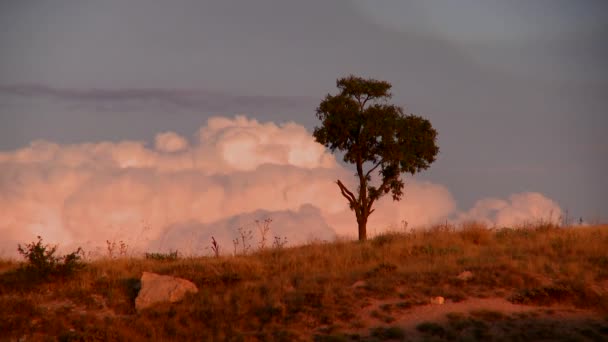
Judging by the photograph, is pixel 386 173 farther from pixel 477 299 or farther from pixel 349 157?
pixel 477 299

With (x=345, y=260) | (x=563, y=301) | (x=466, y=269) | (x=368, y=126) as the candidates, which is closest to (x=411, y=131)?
(x=368, y=126)

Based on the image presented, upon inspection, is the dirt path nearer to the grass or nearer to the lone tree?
the grass

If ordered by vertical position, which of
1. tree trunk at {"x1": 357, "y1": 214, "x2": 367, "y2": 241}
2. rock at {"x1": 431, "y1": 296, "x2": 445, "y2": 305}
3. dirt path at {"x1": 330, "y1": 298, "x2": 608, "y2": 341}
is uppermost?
tree trunk at {"x1": 357, "y1": 214, "x2": 367, "y2": 241}

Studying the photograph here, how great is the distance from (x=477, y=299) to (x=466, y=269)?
1.92 metres

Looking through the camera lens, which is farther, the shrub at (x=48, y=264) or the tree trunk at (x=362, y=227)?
the tree trunk at (x=362, y=227)

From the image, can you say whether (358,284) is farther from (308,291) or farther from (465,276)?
(465,276)

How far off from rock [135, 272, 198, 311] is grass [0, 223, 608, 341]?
31 centimetres

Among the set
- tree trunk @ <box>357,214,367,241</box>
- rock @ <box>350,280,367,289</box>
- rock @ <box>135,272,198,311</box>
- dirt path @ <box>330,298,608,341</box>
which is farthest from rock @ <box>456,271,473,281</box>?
tree trunk @ <box>357,214,367,241</box>

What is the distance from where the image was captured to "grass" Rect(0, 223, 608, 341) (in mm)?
17078

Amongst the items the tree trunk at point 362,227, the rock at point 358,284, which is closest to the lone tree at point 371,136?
the tree trunk at point 362,227

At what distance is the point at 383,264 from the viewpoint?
2073 centimetres

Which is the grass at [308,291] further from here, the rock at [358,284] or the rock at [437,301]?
the rock at [437,301]

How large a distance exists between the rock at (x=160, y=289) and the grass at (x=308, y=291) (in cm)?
31

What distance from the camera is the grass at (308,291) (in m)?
17.1
